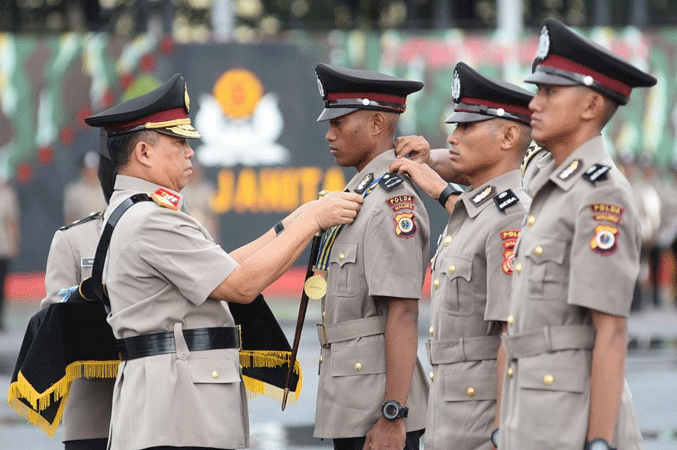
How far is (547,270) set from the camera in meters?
3.39

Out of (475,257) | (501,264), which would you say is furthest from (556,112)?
(475,257)

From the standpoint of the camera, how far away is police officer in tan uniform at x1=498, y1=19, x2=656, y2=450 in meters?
3.24

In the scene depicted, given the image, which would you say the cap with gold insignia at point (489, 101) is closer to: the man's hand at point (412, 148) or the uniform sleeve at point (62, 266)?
the man's hand at point (412, 148)

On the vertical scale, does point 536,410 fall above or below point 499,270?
below

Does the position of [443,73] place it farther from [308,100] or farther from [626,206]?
[626,206]

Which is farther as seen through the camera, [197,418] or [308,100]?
[308,100]

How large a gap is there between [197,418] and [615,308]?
1.62m

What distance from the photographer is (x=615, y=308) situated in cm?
323

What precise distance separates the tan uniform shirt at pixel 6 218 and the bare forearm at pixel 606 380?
526 inches

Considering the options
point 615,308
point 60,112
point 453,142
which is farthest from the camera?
point 60,112

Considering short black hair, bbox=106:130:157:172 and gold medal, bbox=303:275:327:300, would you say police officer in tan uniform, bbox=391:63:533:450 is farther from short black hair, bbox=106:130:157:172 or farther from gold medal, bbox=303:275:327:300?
short black hair, bbox=106:130:157:172

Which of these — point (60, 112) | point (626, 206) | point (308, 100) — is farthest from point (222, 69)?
point (626, 206)


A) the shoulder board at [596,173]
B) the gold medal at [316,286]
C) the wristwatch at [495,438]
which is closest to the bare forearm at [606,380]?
the shoulder board at [596,173]

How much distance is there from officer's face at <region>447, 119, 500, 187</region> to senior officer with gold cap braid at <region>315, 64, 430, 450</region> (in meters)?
0.26
